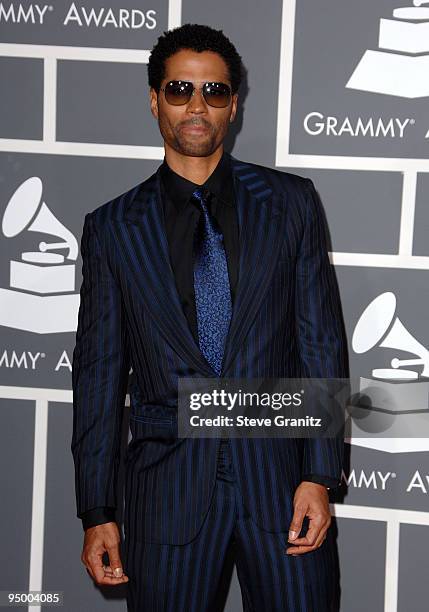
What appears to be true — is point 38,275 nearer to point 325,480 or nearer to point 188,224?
point 188,224

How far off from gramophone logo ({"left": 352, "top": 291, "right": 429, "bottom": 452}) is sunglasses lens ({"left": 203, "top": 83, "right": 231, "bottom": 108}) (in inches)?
38.0

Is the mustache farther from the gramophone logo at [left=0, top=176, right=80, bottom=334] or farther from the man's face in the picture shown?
the gramophone logo at [left=0, top=176, right=80, bottom=334]

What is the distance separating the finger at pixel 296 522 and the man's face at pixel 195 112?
0.99 m

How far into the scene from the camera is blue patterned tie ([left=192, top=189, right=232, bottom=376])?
81.0 inches

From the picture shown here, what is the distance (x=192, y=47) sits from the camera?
2209mm

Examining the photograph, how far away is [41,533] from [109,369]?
3.85 feet

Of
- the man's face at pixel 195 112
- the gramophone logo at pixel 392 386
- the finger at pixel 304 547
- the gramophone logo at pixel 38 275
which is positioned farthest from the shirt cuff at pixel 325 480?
the gramophone logo at pixel 38 275

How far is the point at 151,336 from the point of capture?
81.6 inches

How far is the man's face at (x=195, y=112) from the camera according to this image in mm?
2145

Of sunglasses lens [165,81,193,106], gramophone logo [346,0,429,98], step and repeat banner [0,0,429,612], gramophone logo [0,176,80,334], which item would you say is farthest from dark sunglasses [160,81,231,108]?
gramophone logo [0,176,80,334]

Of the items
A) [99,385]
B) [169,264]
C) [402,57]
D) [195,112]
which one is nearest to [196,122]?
[195,112]

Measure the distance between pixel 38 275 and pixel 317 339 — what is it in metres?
1.26

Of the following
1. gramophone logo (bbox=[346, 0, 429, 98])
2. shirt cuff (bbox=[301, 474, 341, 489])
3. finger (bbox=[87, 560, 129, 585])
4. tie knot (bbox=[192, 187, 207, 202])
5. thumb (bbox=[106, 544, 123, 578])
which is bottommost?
finger (bbox=[87, 560, 129, 585])

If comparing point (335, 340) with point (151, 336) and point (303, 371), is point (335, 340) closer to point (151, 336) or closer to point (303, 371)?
point (303, 371)
